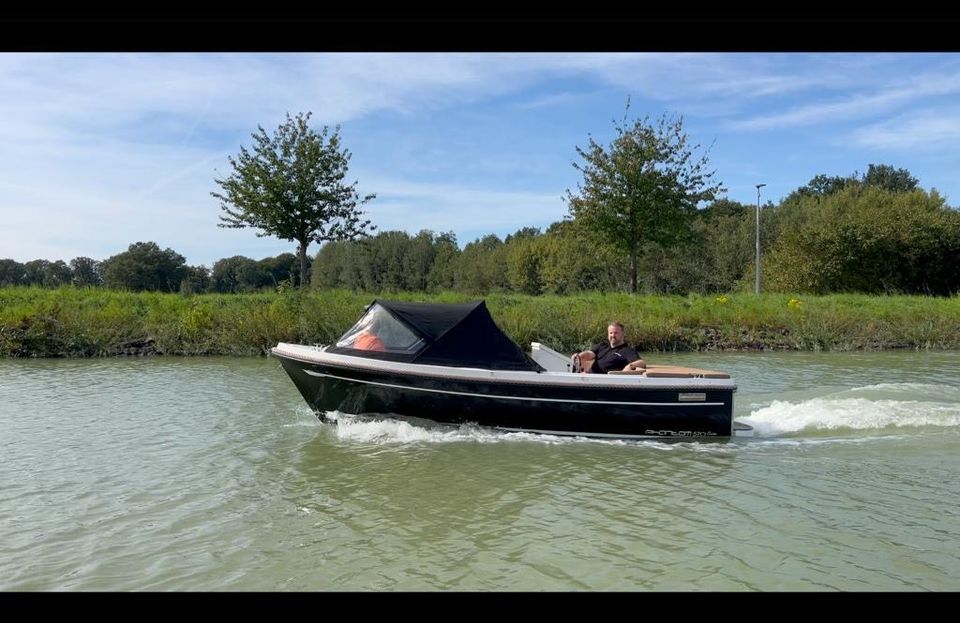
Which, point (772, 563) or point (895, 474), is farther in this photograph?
point (895, 474)

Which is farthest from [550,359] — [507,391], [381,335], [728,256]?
[728,256]

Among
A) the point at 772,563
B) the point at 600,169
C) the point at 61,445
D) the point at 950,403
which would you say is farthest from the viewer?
the point at 600,169

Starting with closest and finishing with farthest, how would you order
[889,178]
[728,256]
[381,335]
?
1. [381,335]
2. [728,256]
3. [889,178]

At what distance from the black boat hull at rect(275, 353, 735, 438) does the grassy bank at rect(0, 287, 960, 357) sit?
423 inches

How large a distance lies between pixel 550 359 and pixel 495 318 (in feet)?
32.3

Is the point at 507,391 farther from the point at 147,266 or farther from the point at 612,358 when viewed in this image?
the point at 147,266

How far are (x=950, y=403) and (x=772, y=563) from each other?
8266mm

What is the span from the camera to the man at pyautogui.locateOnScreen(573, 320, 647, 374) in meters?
10.5

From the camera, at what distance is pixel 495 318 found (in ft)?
70.6

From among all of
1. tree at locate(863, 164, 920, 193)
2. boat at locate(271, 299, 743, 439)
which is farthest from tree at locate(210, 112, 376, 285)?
tree at locate(863, 164, 920, 193)

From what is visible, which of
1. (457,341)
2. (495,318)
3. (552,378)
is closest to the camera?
(552,378)

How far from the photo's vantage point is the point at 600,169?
29719 mm
